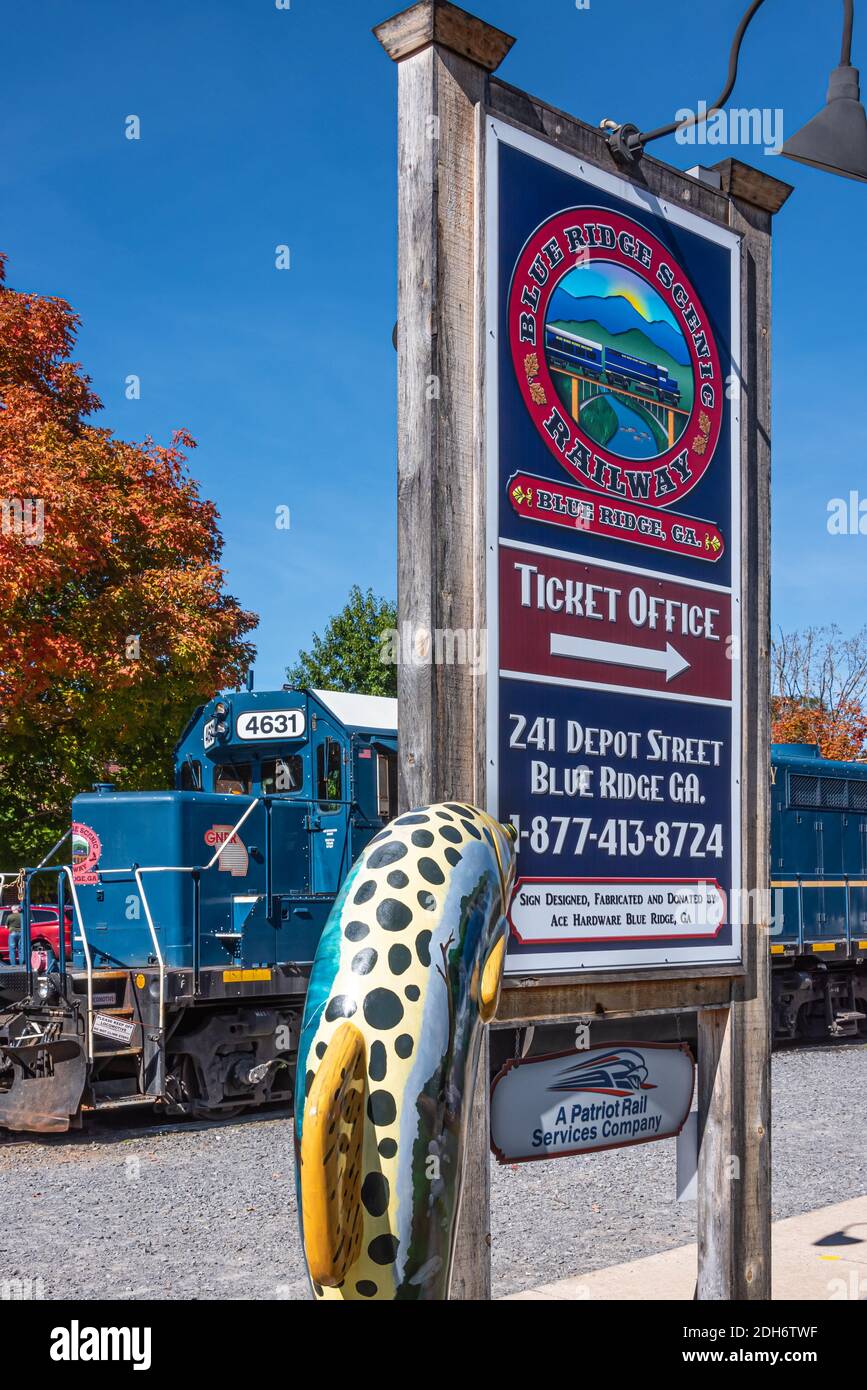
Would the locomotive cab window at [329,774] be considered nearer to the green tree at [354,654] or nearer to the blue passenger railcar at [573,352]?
the blue passenger railcar at [573,352]

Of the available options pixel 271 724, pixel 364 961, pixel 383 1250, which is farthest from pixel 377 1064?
pixel 271 724

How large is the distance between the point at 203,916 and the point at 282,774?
1.57 m

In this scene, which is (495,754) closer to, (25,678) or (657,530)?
(657,530)

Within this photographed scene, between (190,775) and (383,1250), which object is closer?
(383,1250)

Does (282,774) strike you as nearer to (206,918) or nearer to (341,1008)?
(206,918)

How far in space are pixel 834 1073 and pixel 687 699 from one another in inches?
456

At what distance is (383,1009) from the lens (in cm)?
242

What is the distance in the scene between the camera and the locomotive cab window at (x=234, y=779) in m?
12.3

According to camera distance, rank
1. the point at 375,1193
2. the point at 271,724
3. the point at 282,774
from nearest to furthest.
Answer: the point at 375,1193
the point at 271,724
the point at 282,774

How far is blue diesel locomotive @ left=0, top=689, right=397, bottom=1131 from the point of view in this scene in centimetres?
1051

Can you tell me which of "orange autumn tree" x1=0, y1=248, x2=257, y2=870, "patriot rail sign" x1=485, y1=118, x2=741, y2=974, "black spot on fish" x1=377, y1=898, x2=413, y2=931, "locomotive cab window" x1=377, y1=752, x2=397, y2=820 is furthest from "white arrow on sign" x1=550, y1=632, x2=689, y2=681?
"orange autumn tree" x1=0, y1=248, x2=257, y2=870

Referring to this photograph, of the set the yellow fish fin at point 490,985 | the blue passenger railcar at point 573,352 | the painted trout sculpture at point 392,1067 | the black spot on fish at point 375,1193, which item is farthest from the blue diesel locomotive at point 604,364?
the black spot on fish at point 375,1193
